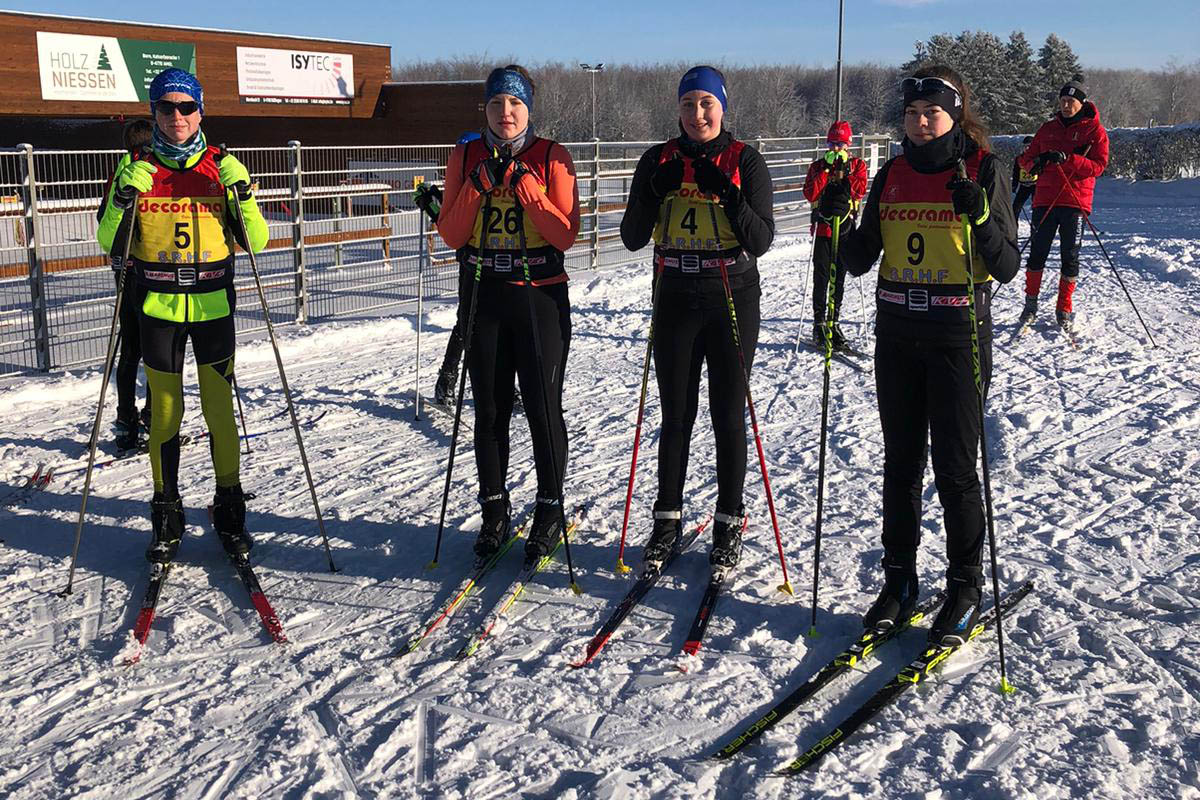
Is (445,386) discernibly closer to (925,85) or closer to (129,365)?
(129,365)

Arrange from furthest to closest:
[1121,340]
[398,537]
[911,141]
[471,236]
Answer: [1121,340], [398,537], [471,236], [911,141]

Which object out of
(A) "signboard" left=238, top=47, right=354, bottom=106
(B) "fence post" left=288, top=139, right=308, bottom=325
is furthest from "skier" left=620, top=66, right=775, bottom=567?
(A) "signboard" left=238, top=47, right=354, bottom=106

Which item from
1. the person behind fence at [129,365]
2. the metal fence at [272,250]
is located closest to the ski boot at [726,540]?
the metal fence at [272,250]

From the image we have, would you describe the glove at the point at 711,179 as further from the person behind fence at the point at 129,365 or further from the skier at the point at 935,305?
the person behind fence at the point at 129,365

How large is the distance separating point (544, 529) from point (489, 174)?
4.88 feet

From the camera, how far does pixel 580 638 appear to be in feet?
12.2

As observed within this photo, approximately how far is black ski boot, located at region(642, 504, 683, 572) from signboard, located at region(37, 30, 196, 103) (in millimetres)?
16757

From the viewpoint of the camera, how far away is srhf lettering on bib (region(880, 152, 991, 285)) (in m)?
3.42

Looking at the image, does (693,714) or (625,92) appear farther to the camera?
(625,92)

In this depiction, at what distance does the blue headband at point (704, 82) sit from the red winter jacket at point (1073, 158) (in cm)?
540

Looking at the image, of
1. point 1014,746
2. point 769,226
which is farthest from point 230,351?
point 1014,746

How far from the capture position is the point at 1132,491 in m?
5.16

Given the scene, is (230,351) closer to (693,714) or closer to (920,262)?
(693,714)

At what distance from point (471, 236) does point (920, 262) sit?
1.80m
